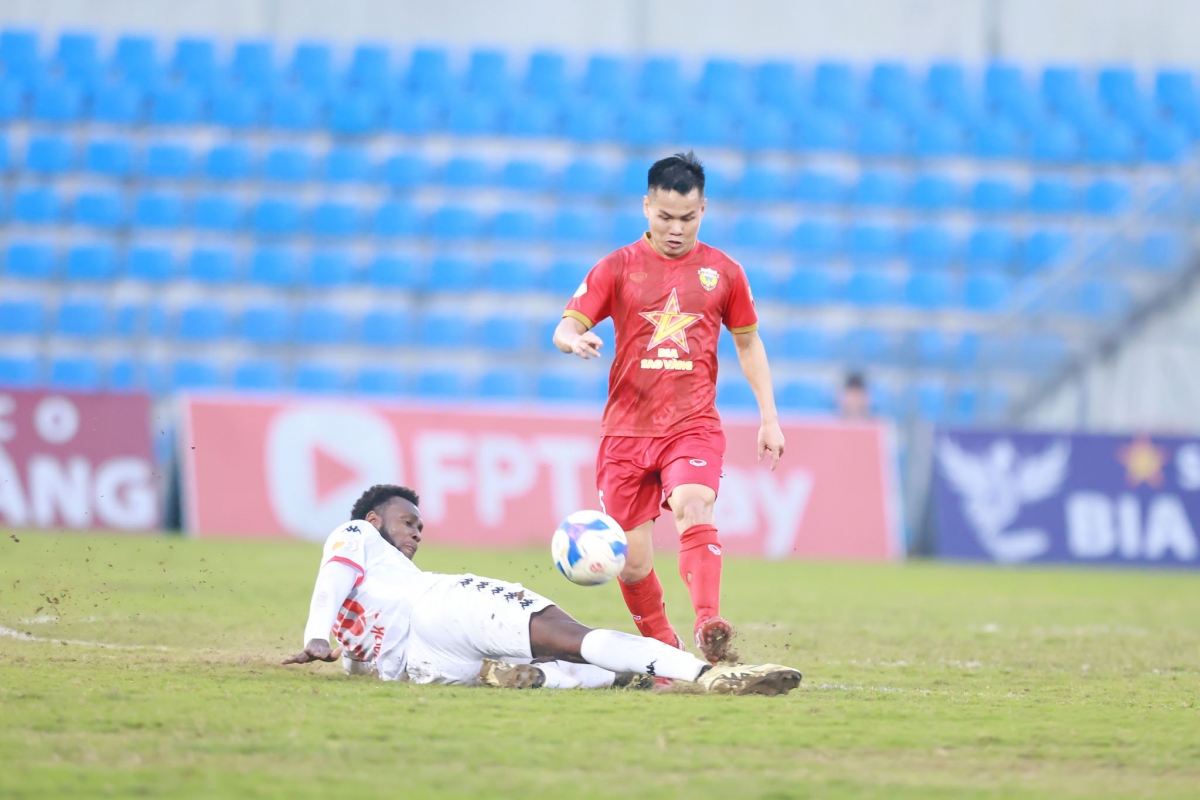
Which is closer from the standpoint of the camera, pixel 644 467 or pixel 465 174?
pixel 644 467

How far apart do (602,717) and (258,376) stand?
12.7 meters

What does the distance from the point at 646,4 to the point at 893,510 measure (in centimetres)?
990

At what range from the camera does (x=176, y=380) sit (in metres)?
16.2

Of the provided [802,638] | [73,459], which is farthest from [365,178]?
[802,638]

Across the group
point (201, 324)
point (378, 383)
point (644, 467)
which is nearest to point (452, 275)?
point (378, 383)

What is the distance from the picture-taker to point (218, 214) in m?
17.9

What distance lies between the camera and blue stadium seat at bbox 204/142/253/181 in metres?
18.4

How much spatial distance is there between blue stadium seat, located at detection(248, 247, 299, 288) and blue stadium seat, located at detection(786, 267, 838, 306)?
601cm

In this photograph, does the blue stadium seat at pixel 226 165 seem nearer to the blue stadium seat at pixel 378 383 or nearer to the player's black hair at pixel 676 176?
the blue stadium seat at pixel 378 383

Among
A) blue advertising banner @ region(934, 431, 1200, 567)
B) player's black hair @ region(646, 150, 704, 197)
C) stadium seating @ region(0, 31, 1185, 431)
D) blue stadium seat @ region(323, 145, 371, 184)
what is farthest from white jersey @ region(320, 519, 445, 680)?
blue stadium seat @ region(323, 145, 371, 184)

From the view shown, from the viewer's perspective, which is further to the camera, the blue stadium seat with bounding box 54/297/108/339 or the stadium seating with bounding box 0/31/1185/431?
the blue stadium seat with bounding box 54/297/108/339

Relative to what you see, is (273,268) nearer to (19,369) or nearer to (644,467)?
(19,369)

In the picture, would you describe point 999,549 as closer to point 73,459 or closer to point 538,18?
point 73,459

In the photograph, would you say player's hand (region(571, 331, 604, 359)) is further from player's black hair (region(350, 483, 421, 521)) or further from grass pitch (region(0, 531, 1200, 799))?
grass pitch (region(0, 531, 1200, 799))
